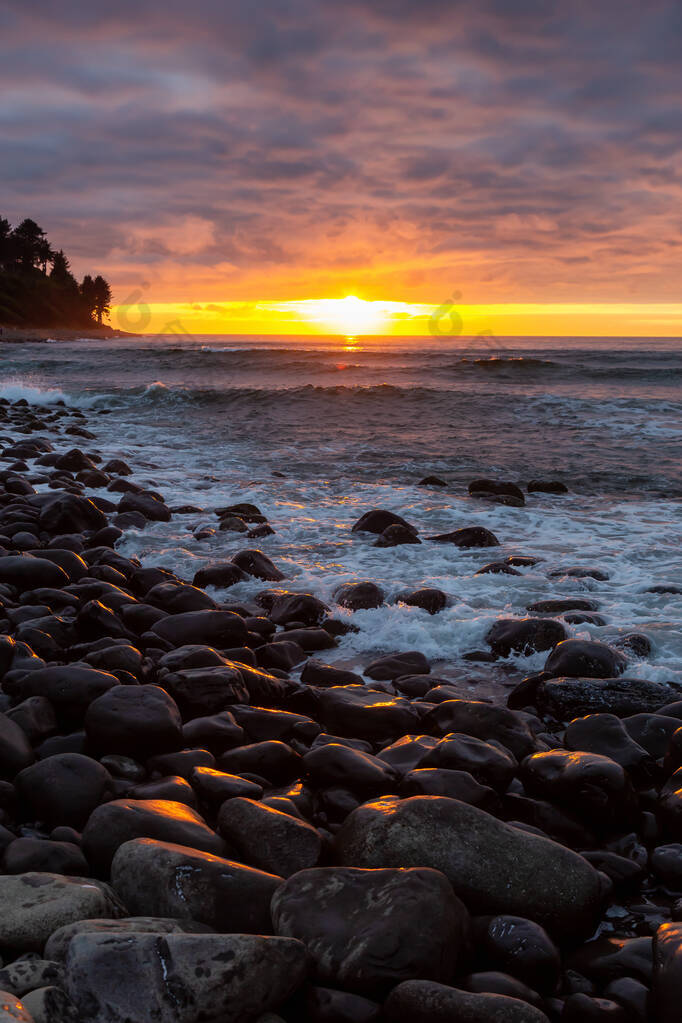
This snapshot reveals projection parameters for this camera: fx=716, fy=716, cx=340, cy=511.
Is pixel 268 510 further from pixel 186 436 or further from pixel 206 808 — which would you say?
pixel 186 436

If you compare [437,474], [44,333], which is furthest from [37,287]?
[437,474]

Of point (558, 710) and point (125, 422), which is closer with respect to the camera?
point (558, 710)

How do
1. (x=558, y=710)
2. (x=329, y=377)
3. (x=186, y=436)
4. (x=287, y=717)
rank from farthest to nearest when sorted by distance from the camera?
(x=329, y=377) → (x=186, y=436) → (x=558, y=710) → (x=287, y=717)

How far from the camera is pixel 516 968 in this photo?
7.49 ft

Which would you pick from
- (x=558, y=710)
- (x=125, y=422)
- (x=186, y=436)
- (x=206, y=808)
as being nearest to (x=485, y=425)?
(x=186, y=436)

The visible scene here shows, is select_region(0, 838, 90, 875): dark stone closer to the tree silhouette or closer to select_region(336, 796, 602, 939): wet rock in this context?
select_region(336, 796, 602, 939): wet rock

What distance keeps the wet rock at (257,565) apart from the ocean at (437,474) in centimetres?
18

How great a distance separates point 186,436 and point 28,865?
51.7ft

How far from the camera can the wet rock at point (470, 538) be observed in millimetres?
8109

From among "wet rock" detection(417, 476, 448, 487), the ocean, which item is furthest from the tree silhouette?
"wet rock" detection(417, 476, 448, 487)

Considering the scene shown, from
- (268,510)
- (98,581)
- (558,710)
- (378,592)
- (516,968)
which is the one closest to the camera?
(516,968)

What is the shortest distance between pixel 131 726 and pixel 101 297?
118 metres

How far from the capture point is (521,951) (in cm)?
230

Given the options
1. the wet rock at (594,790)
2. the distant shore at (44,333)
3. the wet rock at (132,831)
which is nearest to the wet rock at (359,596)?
the wet rock at (594,790)
